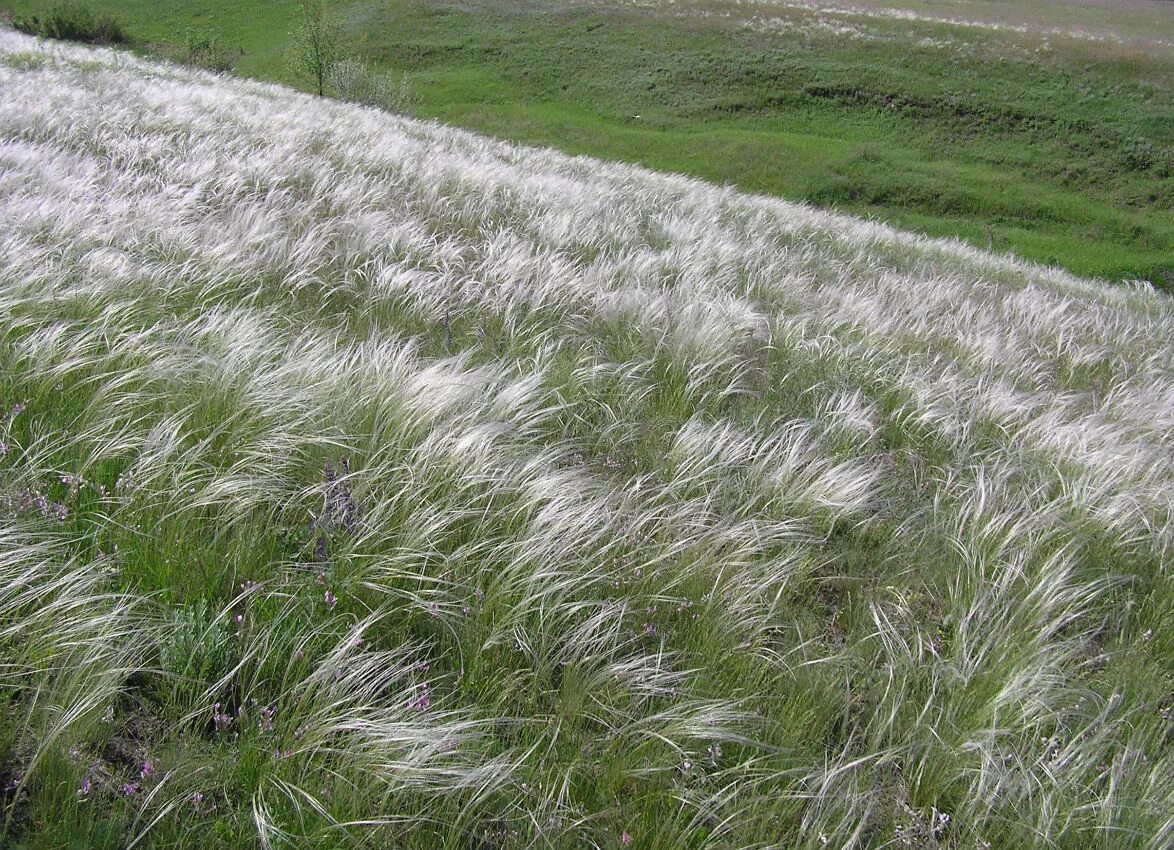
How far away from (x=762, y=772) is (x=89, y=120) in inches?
306

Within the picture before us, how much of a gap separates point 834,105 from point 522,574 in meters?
55.5

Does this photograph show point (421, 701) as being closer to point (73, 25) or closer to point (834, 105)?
point (834, 105)

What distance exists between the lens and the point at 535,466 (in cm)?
227

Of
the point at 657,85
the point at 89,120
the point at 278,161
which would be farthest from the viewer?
the point at 657,85

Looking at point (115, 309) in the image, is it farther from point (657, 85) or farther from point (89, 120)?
point (657, 85)

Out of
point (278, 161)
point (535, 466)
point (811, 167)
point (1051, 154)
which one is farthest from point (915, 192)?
point (535, 466)

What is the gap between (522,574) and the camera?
1894 millimetres

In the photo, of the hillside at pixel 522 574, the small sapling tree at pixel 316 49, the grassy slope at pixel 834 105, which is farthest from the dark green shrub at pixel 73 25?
the hillside at pixel 522 574

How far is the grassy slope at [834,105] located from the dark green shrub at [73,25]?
369 centimetres

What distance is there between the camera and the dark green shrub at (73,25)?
176ft

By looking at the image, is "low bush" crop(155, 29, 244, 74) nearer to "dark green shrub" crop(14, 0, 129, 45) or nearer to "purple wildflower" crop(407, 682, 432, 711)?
"dark green shrub" crop(14, 0, 129, 45)

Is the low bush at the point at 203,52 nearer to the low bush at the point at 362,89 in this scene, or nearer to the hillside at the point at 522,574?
the low bush at the point at 362,89

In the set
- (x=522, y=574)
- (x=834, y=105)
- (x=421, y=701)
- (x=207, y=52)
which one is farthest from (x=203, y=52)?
(x=421, y=701)

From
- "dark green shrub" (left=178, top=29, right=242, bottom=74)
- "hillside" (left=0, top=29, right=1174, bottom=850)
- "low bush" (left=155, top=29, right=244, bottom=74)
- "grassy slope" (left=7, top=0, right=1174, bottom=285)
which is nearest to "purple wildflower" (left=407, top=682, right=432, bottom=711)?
"hillside" (left=0, top=29, right=1174, bottom=850)
